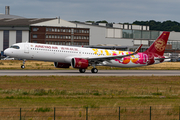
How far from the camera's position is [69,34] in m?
176

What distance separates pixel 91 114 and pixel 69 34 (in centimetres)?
15709

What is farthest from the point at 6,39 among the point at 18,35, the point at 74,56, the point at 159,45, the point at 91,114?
the point at 91,114

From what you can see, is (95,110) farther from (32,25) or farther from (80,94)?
(32,25)

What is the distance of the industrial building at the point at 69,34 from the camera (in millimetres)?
157750

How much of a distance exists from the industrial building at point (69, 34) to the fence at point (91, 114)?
5366 inches

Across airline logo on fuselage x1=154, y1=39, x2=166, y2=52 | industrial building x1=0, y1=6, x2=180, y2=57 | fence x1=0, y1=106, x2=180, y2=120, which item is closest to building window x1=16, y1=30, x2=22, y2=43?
industrial building x1=0, y1=6, x2=180, y2=57

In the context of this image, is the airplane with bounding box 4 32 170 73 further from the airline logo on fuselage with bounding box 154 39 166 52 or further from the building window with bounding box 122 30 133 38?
the building window with bounding box 122 30 133 38

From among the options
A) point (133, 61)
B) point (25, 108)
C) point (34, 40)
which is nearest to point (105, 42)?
point (34, 40)

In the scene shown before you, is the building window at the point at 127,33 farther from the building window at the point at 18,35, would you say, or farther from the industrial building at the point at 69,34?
the building window at the point at 18,35

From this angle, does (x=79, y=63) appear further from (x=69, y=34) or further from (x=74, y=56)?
(x=69, y=34)

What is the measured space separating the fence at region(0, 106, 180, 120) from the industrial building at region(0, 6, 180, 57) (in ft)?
447

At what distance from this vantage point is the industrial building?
15775cm

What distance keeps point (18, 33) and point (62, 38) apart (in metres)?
27.3

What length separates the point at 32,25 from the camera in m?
160
